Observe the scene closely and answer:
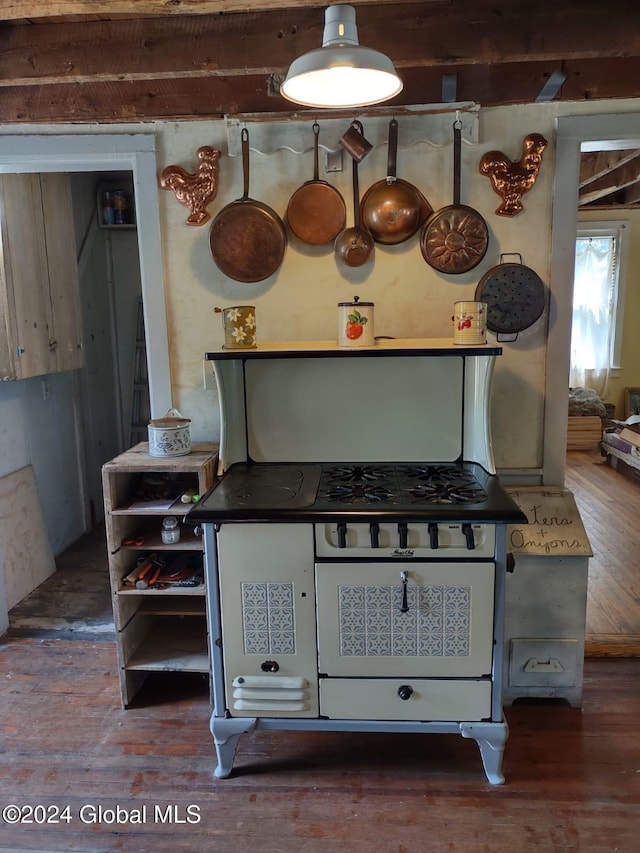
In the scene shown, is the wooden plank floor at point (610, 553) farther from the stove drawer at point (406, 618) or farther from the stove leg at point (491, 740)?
the stove drawer at point (406, 618)

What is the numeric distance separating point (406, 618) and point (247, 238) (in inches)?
55.2

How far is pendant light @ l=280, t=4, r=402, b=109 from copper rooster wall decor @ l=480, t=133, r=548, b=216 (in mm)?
783

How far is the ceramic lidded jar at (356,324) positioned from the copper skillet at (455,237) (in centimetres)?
38

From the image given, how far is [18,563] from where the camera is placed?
291cm

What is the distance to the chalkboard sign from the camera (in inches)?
80.9

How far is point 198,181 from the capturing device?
2217 mm

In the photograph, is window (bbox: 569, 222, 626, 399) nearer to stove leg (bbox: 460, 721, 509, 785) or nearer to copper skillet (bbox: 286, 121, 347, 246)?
copper skillet (bbox: 286, 121, 347, 246)

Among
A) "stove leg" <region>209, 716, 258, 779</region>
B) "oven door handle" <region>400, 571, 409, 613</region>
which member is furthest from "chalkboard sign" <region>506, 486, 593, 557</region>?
"stove leg" <region>209, 716, 258, 779</region>

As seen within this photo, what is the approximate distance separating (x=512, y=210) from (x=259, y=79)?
1.00 m

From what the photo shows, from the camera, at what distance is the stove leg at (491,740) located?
5.66 ft

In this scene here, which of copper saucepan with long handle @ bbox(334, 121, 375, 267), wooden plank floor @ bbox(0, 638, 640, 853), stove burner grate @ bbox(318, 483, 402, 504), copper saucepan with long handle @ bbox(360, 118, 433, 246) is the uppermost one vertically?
copper saucepan with long handle @ bbox(360, 118, 433, 246)

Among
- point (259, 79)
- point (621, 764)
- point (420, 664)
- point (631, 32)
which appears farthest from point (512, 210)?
point (621, 764)

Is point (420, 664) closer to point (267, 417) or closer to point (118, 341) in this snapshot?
point (267, 417)

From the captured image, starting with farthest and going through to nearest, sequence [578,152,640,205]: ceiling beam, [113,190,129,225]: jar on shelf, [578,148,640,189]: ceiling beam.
Answer: [578,152,640,205]: ceiling beam < [113,190,129,225]: jar on shelf < [578,148,640,189]: ceiling beam
